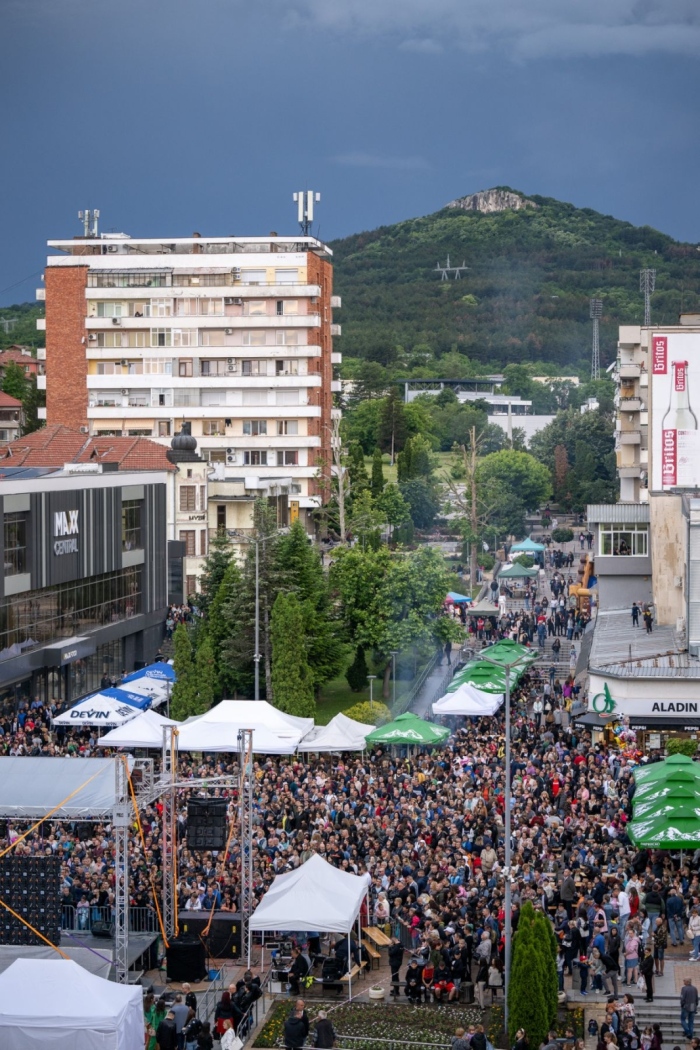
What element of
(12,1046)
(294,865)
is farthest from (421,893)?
(12,1046)

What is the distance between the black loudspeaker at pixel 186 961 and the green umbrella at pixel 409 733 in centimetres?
1123

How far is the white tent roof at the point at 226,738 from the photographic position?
1283 inches

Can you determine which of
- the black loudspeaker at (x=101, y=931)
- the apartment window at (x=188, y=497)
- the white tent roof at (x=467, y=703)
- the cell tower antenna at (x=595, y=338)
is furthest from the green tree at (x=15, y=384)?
the black loudspeaker at (x=101, y=931)

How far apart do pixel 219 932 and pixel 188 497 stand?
41355 millimetres

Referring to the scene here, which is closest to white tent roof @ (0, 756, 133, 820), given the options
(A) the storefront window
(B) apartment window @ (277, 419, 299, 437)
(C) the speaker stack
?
(C) the speaker stack

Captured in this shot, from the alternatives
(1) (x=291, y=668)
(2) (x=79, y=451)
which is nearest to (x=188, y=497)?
(2) (x=79, y=451)

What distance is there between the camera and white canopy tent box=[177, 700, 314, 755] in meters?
32.7

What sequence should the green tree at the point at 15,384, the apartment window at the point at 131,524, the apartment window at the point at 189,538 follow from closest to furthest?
the apartment window at the point at 131,524 < the apartment window at the point at 189,538 < the green tree at the point at 15,384

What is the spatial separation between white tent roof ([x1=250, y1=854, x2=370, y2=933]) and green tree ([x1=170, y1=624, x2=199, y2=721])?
1677cm

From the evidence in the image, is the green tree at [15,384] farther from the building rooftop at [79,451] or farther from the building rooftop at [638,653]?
the building rooftop at [638,653]

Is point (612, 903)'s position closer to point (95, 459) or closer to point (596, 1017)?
point (596, 1017)

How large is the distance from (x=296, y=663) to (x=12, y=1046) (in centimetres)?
2314

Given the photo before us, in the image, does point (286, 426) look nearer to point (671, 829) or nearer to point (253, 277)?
point (253, 277)

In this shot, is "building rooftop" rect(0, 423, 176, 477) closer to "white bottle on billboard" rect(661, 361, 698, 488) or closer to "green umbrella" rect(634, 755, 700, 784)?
"white bottle on billboard" rect(661, 361, 698, 488)
